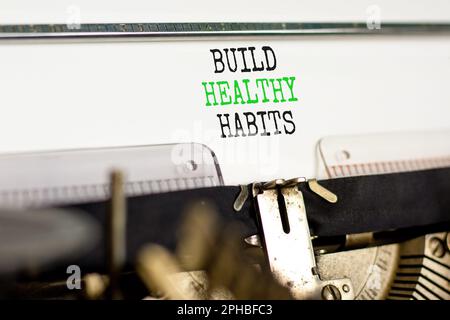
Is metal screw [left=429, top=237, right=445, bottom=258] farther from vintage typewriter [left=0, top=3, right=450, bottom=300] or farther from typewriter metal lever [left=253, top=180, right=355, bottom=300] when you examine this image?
typewriter metal lever [left=253, top=180, right=355, bottom=300]

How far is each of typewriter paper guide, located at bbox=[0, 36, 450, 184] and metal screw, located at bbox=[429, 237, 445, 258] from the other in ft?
1.03

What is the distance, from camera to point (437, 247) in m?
1.87

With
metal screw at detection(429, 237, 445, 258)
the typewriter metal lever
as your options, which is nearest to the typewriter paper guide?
the typewriter metal lever

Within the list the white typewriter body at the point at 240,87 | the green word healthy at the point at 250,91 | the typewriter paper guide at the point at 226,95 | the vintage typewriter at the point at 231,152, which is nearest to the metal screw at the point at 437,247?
the vintage typewriter at the point at 231,152

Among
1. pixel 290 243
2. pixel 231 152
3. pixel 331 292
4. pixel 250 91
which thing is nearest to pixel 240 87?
pixel 250 91

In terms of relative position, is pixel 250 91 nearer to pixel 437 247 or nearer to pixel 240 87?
pixel 240 87

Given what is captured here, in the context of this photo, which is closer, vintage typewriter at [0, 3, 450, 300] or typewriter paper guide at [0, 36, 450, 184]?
vintage typewriter at [0, 3, 450, 300]

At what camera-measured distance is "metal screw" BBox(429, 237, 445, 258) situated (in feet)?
6.13

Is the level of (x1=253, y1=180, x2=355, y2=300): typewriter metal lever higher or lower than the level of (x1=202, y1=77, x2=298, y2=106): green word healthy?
lower

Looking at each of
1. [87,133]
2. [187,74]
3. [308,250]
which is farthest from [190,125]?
[308,250]

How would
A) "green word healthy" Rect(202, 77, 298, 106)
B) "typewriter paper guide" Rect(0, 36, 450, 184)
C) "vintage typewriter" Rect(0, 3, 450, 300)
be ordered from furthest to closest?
"green word healthy" Rect(202, 77, 298, 106) < "typewriter paper guide" Rect(0, 36, 450, 184) < "vintage typewriter" Rect(0, 3, 450, 300)

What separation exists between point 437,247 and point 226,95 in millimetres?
672

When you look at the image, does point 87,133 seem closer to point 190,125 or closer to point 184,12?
point 190,125

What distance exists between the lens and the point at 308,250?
1669 millimetres
